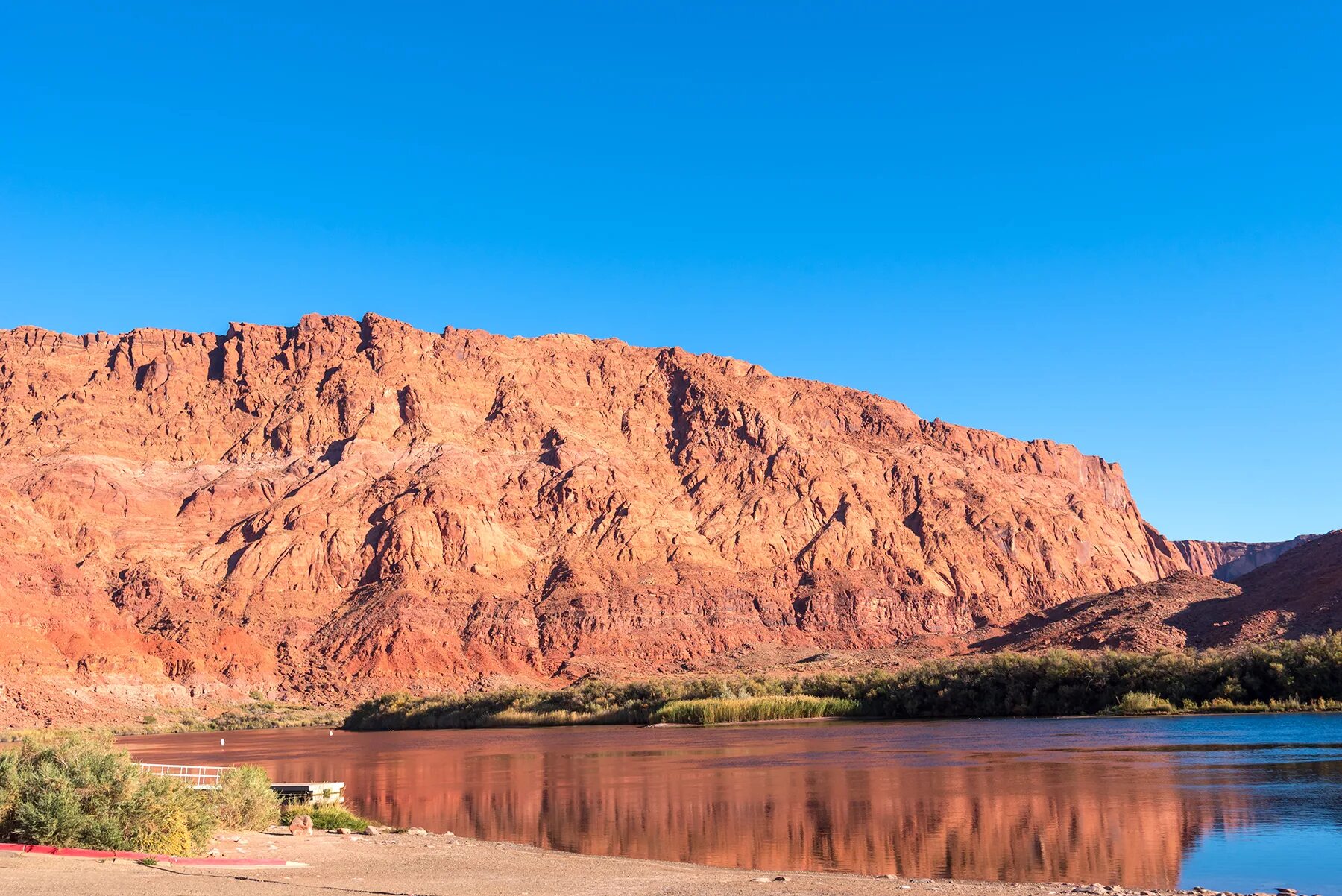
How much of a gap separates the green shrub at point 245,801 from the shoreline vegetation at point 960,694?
39099 millimetres

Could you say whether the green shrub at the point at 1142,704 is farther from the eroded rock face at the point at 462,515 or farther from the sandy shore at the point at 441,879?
the eroded rock face at the point at 462,515

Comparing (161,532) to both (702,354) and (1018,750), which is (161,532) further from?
(1018,750)

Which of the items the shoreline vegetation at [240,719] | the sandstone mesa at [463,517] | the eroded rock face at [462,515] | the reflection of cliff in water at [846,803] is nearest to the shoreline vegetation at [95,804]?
the reflection of cliff in water at [846,803]

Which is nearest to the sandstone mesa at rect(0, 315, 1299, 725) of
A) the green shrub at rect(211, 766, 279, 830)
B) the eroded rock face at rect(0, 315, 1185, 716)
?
the eroded rock face at rect(0, 315, 1185, 716)

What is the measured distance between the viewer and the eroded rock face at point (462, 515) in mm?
96500

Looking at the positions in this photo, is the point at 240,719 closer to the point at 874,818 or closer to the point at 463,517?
the point at 463,517

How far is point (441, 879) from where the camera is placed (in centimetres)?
1454

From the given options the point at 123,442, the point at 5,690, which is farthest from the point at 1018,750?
the point at 123,442

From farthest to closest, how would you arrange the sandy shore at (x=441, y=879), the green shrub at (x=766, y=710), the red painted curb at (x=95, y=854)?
the green shrub at (x=766, y=710)
the red painted curb at (x=95, y=854)
the sandy shore at (x=441, y=879)

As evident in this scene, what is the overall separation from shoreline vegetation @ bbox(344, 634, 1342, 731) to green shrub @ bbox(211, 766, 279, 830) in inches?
1539

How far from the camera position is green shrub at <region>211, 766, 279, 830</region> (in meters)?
18.8

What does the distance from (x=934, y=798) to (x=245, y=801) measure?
13.1 metres

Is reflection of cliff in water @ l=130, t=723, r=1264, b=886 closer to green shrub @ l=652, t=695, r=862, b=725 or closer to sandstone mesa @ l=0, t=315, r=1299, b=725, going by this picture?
green shrub @ l=652, t=695, r=862, b=725

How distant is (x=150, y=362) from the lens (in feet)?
419
